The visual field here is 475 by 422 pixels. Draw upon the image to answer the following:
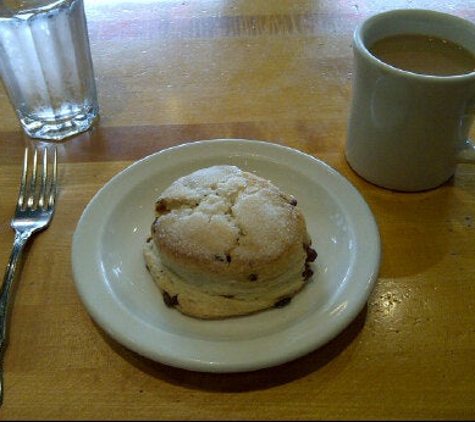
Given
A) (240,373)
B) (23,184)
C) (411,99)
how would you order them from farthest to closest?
(23,184) < (411,99) < (240,373)

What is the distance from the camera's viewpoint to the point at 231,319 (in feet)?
2.01

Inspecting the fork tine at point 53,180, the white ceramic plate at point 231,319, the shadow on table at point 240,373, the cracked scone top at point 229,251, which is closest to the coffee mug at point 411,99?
the white ceramic plate at point 231,319

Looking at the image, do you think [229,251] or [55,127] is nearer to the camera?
[229,251]

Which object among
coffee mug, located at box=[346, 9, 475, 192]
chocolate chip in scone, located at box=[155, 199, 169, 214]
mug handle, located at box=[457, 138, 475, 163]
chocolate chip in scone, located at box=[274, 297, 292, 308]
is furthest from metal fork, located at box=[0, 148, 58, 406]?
mug handle, located at box=[457, 138, 475, 163]

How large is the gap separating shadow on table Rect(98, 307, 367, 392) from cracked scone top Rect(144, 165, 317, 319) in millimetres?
68

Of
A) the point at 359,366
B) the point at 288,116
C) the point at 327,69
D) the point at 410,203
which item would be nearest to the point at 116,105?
the point at 288,116

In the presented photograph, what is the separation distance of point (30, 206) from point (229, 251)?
0.37m

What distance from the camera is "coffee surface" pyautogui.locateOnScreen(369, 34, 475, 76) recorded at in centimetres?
78

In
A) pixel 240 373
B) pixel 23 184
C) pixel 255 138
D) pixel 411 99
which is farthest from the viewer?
pixel 255 138

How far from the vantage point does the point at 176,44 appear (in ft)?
3.85

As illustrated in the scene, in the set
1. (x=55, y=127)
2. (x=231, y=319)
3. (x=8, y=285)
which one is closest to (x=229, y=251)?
(x=231, y=319)

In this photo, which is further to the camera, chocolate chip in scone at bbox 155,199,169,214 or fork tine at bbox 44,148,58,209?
fork tine at bbox 44,148,58,209

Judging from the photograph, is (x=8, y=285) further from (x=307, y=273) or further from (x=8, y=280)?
(x=307, y=273)

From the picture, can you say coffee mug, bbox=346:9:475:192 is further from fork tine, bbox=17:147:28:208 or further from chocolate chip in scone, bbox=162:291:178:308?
fork tine, bbox=17:147:28:208
